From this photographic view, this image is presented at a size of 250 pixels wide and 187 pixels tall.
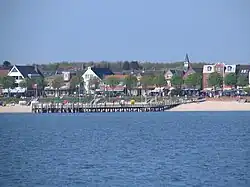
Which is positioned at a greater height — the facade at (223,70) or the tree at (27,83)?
the facade at (223,70)

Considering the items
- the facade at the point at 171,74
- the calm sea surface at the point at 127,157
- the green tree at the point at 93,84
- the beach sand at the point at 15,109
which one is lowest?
the beach sand at the point at 15,109

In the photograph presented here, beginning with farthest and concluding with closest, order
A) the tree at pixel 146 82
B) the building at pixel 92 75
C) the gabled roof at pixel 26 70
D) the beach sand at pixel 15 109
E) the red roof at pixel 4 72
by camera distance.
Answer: the red roof at pixel 4 72 → the gabled roof at pixel 26 70 → the building at pixel 92 75 → the tree at pixel 146 82 → the beach sand at pixel 15 109

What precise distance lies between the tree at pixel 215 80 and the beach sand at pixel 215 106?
537 inches

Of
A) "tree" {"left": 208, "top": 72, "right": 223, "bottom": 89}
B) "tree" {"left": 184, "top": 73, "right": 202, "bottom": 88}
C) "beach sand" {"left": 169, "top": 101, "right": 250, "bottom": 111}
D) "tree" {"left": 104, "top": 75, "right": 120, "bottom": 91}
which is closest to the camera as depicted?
"beach sand" {"left": 169, "top": 101, "right": 250, "bottom": 111}

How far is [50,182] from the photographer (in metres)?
33.2

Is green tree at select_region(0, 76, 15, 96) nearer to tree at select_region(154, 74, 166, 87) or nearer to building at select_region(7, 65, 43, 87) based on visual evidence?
building at select_region(7, 65, 43, 87)

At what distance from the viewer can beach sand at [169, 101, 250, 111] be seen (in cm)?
10944

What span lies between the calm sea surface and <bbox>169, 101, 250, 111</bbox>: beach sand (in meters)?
42.4

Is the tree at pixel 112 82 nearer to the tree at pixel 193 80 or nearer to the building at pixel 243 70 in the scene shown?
the tree at pixel 193 80

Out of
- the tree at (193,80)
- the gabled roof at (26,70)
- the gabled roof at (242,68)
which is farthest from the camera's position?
the gabled roof at (26,70)

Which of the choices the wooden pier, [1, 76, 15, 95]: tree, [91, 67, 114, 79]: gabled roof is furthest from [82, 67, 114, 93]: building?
the wooden pier

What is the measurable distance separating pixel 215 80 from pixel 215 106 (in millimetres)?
14809

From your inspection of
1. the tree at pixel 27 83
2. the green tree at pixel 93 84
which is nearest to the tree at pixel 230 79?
the green tree at pixel 93 84

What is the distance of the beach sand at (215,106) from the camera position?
109 meters
